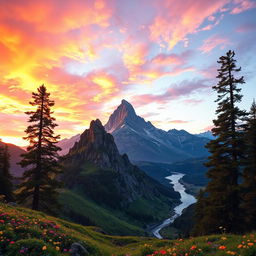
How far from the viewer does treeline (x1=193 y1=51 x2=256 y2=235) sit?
25.1 meters

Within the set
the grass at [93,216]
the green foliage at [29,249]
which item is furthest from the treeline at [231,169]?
the grass at [93,216]

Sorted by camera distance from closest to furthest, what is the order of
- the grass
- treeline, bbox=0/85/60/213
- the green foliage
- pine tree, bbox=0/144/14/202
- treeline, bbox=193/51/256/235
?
the green foliage
treeline, bbox=193/51/256/235
treeline, bbox=0/85/60/213
pine tree, bbox=0/144/14/202
the grass

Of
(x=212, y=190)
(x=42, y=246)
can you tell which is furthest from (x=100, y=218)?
(x=42, y=246)

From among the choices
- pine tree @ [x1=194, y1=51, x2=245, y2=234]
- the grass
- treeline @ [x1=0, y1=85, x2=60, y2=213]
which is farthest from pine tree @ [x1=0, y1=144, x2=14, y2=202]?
the grass

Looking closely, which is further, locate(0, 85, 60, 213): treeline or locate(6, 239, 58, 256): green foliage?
locate(0, 85, 60, 213): treeline

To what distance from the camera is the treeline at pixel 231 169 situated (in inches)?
987

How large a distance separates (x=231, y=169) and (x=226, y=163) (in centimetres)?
88

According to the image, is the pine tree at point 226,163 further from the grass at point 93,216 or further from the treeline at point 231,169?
the grass at point 93,216

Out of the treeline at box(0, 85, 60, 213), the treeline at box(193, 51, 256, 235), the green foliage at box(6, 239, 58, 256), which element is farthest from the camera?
the treeline at box(0, 85, 60, 213)

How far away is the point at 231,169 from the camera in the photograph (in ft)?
83.6

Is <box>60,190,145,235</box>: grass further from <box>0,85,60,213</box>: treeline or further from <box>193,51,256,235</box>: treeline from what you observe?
<box>193,51,256,235</box>: treeline

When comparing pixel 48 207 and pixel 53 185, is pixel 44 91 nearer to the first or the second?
pixel 53 185

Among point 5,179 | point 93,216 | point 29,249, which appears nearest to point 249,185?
point 29,249

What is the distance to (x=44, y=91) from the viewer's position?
110 feet
